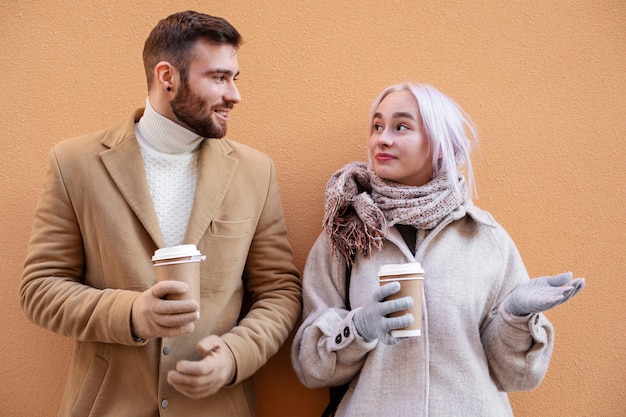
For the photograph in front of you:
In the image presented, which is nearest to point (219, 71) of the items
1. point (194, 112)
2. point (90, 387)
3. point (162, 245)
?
point (194, 112)

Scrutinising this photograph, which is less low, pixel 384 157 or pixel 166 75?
pixel 166 75

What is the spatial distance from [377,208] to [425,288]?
291 millimetres

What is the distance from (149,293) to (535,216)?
1445 millimetres

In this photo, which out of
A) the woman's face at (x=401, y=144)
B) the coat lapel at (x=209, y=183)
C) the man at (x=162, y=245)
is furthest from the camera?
the woman's face at (x=401, y=144)

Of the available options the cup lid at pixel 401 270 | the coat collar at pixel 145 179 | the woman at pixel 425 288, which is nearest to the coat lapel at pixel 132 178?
the coat collar at pixel 145 179

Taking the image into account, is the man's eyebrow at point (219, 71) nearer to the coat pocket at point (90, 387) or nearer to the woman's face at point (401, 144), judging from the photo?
the woman's face at point (401, 144)

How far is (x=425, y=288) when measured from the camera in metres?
1.87

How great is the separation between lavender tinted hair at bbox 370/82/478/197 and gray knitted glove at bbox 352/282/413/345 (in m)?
0.50

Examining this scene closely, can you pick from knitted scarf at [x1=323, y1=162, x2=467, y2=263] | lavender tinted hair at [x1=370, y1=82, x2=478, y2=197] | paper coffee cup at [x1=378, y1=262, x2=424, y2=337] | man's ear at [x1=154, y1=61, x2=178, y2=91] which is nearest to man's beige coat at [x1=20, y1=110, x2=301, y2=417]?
man's ear at [x1=154, y1=61, x2=178, y2=91]

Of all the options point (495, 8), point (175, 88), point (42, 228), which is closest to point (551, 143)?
point (495, 8)

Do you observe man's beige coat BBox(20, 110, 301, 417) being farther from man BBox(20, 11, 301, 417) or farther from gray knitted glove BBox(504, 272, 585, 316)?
gray knitted glove BBox(504, 272, 585, 316)

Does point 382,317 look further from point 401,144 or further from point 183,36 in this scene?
point 183,36

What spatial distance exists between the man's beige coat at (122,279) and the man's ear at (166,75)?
18 centimetres

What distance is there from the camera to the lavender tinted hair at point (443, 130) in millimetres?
1950
